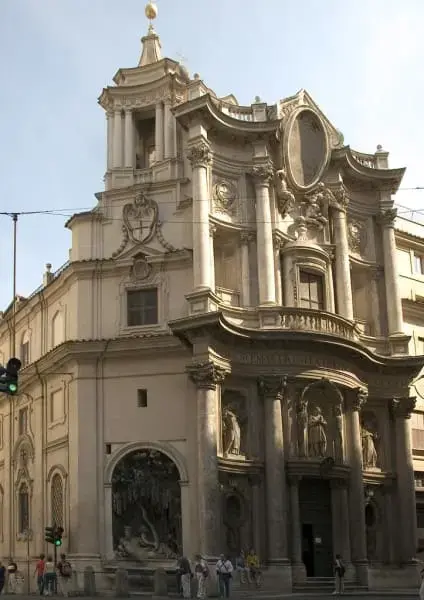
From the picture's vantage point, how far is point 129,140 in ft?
135

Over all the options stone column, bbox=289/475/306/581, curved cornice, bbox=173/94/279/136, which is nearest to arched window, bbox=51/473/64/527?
stone column, bbox=289/475/306/581

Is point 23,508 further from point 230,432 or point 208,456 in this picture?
point 208,456

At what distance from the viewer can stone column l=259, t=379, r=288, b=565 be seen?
116 feet

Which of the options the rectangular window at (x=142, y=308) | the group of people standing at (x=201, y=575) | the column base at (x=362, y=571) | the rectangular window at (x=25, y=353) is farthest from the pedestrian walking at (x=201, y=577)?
the rectangular window at (x=25, y=353)

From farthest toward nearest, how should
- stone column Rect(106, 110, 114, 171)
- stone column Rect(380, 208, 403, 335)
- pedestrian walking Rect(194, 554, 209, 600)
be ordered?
stone column Rect(380, 208, 403, 335)
stone column Rect(106, 110, 114, 171)
pedestrian walking Rect(194, 554, 209, 600)

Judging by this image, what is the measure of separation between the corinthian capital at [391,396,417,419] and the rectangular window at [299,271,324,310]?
523cm

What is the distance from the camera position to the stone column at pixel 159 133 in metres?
40.4

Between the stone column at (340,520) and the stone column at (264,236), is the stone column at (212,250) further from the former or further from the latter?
the stone column at (340,520)

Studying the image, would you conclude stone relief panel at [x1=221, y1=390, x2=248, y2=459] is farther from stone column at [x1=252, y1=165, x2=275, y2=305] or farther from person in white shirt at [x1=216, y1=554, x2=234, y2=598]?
person in white shirt at [x1=216, y1=554, x2=234, y2=598]

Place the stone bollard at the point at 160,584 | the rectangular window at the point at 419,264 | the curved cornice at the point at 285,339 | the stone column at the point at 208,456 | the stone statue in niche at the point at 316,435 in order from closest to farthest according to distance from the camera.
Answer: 1. the stone bollard at the point at 160,584
2. the stone column at the point at 208,456
3. the curved cornice at the point at 285,339
4. the stone statue in niche at the point at 316,435
5. the rectangular window at the point at 419,264

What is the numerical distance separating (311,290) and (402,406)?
6.38 meters

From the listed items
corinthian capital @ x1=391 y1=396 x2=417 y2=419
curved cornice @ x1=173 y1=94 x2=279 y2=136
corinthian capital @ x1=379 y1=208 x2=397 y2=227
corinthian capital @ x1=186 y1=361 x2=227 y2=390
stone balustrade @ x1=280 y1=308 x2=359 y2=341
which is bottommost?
corinthian capital @ x1=391 y1=396 x2=417 y2=419

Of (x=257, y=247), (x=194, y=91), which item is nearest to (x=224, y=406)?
(x=257, y=247)

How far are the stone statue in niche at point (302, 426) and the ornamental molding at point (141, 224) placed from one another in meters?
7.99
